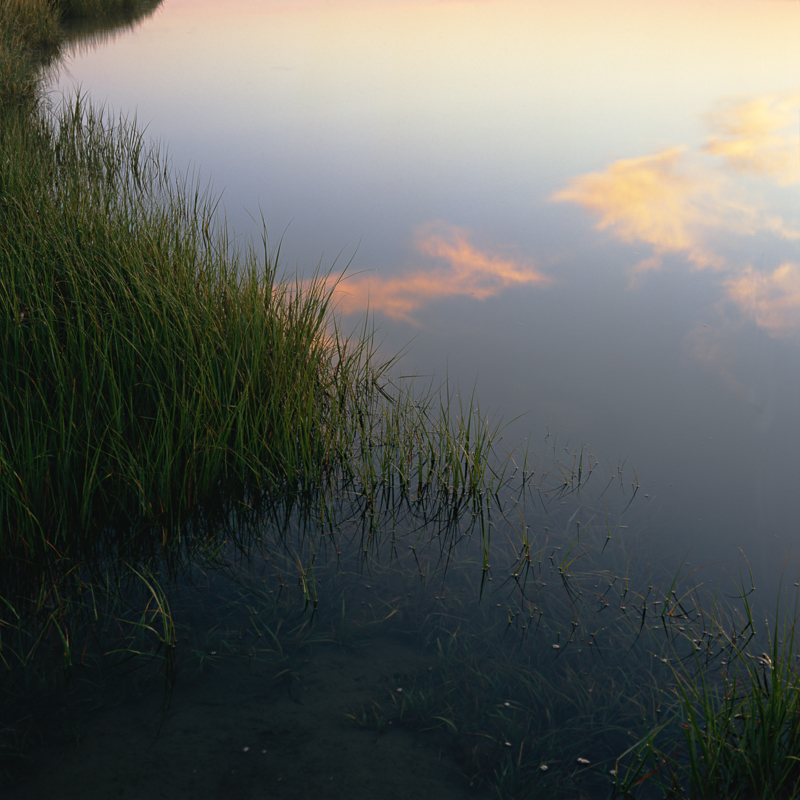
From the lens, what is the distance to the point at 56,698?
2.14m

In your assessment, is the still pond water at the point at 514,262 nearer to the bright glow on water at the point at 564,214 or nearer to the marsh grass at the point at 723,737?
the bright glow on water at the point at 564,214

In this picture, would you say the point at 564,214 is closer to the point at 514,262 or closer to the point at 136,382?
the point at 514,262

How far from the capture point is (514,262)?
589cm

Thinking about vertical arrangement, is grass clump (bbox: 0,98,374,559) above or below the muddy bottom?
above

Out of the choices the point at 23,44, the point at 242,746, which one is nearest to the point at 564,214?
the point at 242,746

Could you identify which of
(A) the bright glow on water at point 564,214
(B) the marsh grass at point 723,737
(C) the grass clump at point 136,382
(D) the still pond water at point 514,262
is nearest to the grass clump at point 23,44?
(D) the still pond water at point 514,262

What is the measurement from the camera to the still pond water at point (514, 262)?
209 centimetres

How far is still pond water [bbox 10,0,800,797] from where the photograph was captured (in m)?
2.09

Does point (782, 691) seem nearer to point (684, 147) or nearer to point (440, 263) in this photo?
point (440, 263)

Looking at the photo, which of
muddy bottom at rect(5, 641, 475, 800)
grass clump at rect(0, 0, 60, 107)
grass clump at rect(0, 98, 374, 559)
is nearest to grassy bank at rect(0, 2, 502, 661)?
grass clump at rect(0, 98, 374, 559)

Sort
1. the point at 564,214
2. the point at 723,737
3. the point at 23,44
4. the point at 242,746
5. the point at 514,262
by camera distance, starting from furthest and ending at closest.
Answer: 1. the point at 23,44
2. the point at 564,214
3. the point at 514,262
4. the point at 242,746
5. the point at 723,737

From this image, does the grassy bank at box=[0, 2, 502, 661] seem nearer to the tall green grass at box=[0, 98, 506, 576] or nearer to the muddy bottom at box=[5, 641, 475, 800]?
the tall green grass at box=[0, 98, 506, 576]

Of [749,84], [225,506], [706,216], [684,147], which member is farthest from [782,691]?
[749,84]

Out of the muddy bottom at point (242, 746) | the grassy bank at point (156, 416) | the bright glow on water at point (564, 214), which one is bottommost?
the muddy bottom at point (242, 746)
